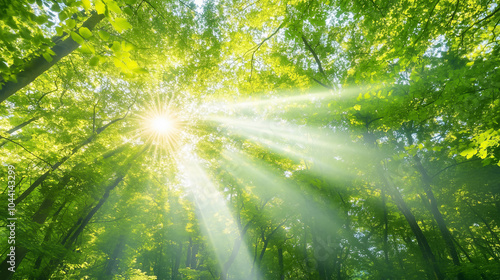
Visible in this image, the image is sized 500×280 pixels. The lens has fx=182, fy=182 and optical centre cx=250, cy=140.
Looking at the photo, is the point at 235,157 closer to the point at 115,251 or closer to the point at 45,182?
the point at 45,182

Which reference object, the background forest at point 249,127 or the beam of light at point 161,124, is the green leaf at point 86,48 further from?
the beam of light at point 161,124

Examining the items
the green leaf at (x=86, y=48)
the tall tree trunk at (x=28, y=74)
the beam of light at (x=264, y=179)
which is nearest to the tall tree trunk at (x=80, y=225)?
the beam of light at (x=264, y=179)

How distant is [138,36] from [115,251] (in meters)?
23.6

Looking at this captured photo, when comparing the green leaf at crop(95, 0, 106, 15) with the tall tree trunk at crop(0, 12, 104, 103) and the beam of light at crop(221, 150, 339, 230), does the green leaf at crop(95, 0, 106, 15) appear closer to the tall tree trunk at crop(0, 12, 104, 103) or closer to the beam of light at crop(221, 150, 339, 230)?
the tall tree trunk at crop(0, 12, 104, 103)

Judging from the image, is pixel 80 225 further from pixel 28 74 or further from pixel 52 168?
pixel 28 74

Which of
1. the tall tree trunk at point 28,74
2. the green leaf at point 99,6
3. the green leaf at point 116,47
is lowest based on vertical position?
the green leaf at point 116,47

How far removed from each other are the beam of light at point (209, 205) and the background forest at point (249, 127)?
187 mm

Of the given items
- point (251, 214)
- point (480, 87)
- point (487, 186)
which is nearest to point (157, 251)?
point (251, 214)

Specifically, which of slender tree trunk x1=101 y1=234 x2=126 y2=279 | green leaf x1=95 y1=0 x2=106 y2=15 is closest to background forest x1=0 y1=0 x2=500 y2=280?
green leaf x1=95 y1=0 x2=106 y2=15

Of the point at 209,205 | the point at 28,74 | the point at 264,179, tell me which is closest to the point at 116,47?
the point at 28,74

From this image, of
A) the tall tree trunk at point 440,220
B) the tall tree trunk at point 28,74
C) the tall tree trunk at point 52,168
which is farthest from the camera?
the tall tree trunk at point 440,220

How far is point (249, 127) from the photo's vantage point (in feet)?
37.9

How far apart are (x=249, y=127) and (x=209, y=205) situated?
29.3 feet

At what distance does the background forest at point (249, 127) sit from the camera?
403 cm
